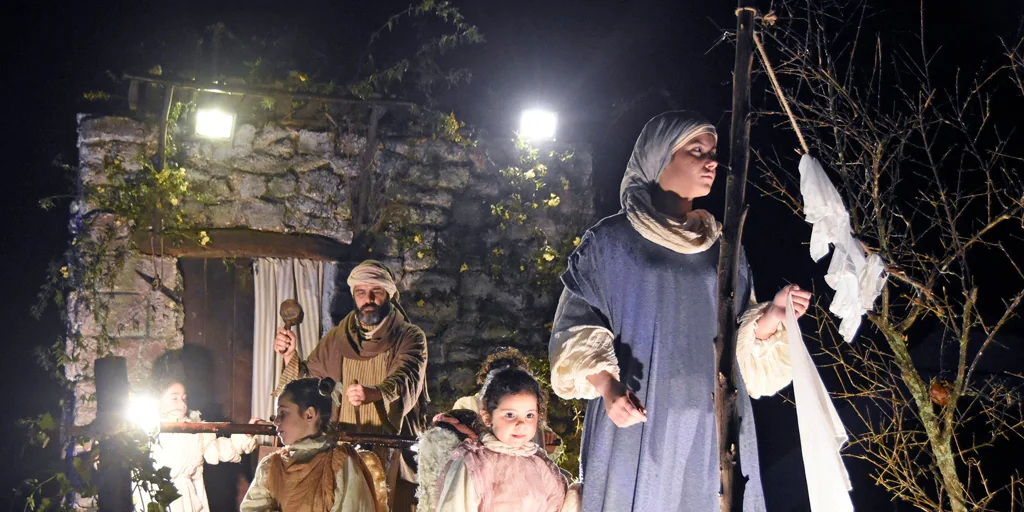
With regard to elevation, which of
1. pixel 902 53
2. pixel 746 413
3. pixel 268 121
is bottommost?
pixel 746 413

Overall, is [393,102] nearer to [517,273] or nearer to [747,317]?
[517,273]

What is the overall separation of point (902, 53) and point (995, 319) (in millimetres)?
2115

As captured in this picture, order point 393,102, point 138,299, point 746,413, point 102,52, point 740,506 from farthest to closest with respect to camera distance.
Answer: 1. point 102,52
2. point 393,102
3. point 138,299
4. point 746,413
5. point 740,506

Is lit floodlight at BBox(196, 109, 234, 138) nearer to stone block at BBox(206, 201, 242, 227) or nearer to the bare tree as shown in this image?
stone block at BBox(206, 201, 242, 227)

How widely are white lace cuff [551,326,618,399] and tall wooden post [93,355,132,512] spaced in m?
1.96

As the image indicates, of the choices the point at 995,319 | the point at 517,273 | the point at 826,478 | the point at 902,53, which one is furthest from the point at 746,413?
the point at 902,53

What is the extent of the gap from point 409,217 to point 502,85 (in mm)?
1377

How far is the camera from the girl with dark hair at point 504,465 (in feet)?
12.1

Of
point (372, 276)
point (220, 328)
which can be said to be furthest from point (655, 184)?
point (220, 328)

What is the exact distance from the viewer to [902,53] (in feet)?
22.6

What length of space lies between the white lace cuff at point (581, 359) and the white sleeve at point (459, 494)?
3.11ft

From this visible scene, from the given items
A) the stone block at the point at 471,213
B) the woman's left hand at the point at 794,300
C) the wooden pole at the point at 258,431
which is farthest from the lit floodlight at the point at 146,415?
the woman's left hand at the point at 794,300

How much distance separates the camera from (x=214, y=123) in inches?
252

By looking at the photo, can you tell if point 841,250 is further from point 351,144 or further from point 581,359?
point 351,144
